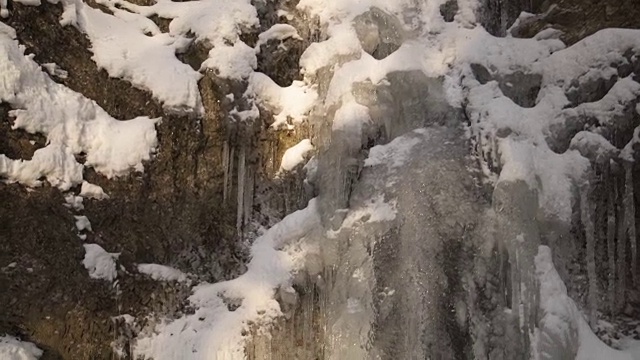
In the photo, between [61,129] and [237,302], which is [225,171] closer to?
[237,302]

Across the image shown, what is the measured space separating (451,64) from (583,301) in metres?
2.27

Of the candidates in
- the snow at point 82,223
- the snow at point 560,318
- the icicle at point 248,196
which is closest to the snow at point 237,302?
the icicle at point 248,196

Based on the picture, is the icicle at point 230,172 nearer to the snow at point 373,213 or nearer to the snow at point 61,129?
the snow at point 61,129

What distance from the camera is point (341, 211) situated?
556 centimetres

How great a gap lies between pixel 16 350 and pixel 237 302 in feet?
5.58

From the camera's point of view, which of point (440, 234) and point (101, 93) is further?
point (101, 93)

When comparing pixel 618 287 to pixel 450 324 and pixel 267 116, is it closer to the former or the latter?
pixel 450 324

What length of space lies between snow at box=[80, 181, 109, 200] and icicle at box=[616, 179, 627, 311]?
4.10 metres

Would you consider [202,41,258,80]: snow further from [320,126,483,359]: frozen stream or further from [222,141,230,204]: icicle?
[320,126,483,359]: frozen stream

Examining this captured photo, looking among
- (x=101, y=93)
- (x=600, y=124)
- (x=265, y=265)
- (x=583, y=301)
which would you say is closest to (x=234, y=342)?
(x=265, y=265)

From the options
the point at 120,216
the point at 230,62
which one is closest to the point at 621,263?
the point at 230,62

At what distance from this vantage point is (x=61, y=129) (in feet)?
17.7

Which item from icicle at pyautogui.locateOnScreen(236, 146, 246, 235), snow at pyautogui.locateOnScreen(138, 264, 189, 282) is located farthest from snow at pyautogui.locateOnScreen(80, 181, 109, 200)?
icicle at pyautogui.locateOnScreen(236, 146, 246, 235)

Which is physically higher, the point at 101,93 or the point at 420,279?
the point at 101,93
